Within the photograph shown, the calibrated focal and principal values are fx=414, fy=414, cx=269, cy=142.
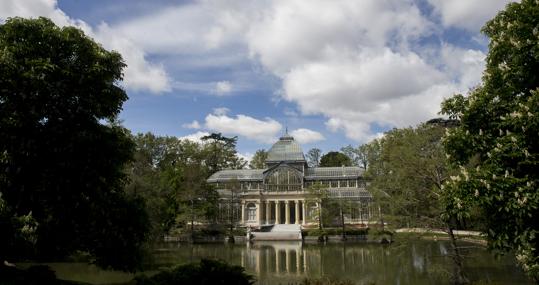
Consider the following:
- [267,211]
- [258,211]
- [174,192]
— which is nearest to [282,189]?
[267,211]

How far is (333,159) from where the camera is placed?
75.2 m

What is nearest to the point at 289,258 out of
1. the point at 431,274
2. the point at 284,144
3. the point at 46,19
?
the point at 431,274

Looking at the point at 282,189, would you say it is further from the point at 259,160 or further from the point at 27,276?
the point at 27,276

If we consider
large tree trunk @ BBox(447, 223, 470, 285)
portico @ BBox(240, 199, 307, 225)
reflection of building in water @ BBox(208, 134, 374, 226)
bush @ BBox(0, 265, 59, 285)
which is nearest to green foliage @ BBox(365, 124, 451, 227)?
large tree trunk @ BBox(447, 223, 470, 285)

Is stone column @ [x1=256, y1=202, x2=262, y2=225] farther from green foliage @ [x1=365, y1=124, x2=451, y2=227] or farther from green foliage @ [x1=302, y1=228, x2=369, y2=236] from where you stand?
green foliage @ [x1=365, y1=124, x2=451, y2=227]

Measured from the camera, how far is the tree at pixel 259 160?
2876 inches

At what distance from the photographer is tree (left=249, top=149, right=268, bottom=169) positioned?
73.1m

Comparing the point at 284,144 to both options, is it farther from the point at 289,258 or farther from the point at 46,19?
the point at 46,19

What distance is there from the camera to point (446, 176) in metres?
15.8

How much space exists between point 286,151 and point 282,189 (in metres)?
6.99

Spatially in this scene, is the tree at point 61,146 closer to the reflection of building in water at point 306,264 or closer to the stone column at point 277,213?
the reflection of building in water at point 306,264

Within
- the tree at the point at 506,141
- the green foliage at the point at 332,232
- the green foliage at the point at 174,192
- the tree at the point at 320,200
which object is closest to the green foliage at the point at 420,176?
the tree at the point at 506,141

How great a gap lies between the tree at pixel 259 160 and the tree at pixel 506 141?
65.0 m

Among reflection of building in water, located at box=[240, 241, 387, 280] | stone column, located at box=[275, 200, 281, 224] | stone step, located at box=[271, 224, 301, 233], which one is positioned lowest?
reflection of building in water, located at box=[240, 241, 387, 280]
